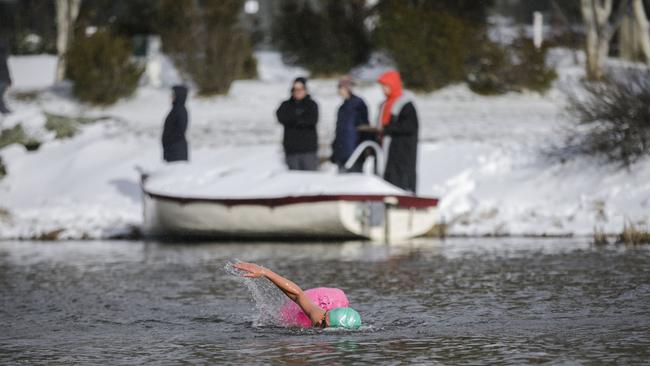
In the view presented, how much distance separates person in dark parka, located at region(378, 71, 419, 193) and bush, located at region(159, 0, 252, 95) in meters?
14.4

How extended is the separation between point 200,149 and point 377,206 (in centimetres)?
861

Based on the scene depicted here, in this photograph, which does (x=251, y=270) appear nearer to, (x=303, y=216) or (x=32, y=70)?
(x=303, y=216)

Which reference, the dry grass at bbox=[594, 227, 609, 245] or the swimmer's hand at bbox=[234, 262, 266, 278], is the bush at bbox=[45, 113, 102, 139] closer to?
the dry grass at bbox=[594, 227, 609, 245]

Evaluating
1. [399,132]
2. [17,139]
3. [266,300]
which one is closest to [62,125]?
[17,139]

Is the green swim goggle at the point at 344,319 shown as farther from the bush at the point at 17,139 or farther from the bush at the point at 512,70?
the bush at the point at 512,70

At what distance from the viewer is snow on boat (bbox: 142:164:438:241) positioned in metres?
19.3

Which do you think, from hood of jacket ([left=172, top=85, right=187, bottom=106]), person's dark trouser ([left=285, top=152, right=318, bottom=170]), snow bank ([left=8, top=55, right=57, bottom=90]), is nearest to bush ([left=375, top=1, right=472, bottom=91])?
snow bank ([left=8, top=55, right=57, bottom=90])

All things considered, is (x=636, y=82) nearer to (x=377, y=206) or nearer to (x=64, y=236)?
(x=377, y=206)

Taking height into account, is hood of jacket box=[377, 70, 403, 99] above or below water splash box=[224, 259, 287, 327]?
above

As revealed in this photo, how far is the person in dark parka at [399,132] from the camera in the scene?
19.7 metres

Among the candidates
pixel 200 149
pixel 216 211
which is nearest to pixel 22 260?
pixel 216 211

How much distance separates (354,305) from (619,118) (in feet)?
33.8

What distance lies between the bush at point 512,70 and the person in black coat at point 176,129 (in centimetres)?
1302

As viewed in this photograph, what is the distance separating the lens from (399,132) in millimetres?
19656
